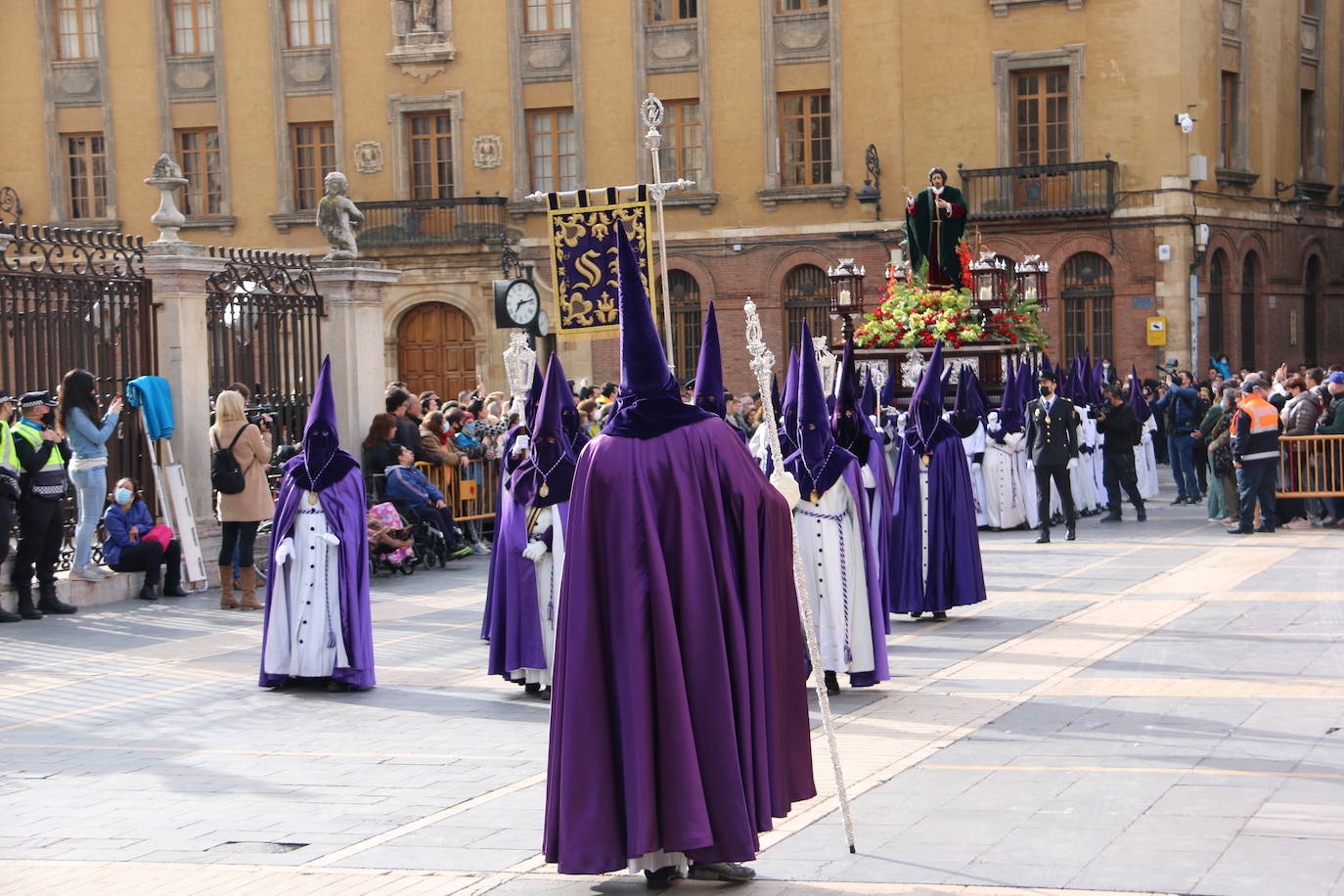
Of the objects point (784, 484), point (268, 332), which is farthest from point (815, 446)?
point (268, 332)

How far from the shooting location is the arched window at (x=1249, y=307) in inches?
1462

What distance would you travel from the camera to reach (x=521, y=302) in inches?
889

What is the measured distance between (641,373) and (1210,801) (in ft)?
9.99

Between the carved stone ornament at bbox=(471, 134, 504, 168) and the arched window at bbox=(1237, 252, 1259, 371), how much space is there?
→ 15956 mm

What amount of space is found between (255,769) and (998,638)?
5656 millimetres

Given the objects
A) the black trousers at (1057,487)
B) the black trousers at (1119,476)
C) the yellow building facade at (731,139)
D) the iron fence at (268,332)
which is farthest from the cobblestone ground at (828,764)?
the yellow building facade at (731,139)

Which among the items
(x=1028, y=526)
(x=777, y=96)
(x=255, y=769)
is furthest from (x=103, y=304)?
(x=777, y=96)

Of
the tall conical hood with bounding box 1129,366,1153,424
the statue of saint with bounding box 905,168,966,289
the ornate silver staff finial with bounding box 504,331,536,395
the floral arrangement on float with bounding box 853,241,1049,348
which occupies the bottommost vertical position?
the tall conical hood with bounding box 1129,366,1153,424

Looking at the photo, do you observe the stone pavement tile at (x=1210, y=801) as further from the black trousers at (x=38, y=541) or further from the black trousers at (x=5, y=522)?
the black trousers at (x=38, y=541)

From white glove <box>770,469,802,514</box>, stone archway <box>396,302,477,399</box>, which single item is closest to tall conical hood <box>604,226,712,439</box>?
white glove <box>770,469,802,514</box>

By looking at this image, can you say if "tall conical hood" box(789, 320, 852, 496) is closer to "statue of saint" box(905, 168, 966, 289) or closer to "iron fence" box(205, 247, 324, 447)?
"iron fence" box(205, 247, 324, 447)

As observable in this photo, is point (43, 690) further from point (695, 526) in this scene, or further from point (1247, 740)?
point (1247, 740)

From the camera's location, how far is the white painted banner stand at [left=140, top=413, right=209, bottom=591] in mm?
15875

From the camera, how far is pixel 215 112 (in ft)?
125
